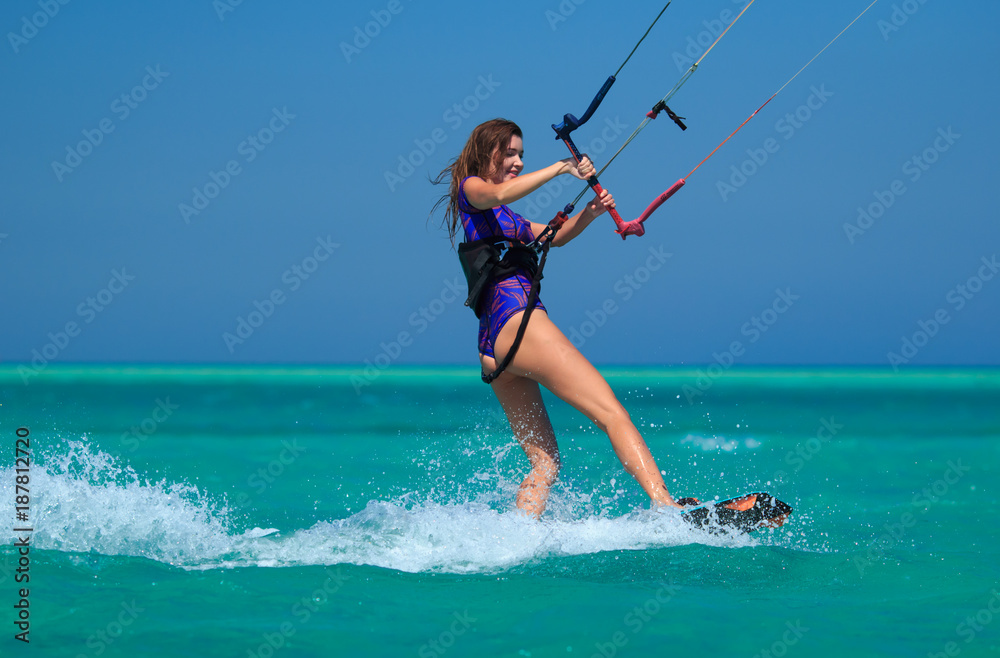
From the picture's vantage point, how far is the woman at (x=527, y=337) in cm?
258

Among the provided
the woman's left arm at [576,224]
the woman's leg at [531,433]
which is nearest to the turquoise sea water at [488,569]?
the woman's leg at [531,433]

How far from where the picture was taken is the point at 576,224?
2930 millimetres

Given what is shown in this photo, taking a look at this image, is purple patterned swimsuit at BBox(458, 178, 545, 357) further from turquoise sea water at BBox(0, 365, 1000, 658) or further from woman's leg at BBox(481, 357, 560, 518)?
turquoise sea water at BBox(0, 365, 1000, 658)

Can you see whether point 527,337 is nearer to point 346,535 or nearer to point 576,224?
point 576,224

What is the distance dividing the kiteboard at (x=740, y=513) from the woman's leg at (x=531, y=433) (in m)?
0.47

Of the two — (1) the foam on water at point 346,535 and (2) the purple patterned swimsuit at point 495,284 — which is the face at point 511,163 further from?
(1) the foam on water at point 346,535

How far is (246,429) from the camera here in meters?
7.96

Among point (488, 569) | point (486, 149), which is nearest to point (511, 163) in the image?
point (486, 149)

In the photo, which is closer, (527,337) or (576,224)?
(527,337)

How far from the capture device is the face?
278cm

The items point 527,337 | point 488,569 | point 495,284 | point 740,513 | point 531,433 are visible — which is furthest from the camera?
point 531,433

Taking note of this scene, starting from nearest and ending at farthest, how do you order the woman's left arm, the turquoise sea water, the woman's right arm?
the turquoise sea water, the woman's right arm, the woman's left arm

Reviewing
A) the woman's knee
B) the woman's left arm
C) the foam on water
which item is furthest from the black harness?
the foam on water

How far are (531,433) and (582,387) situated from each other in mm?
336
